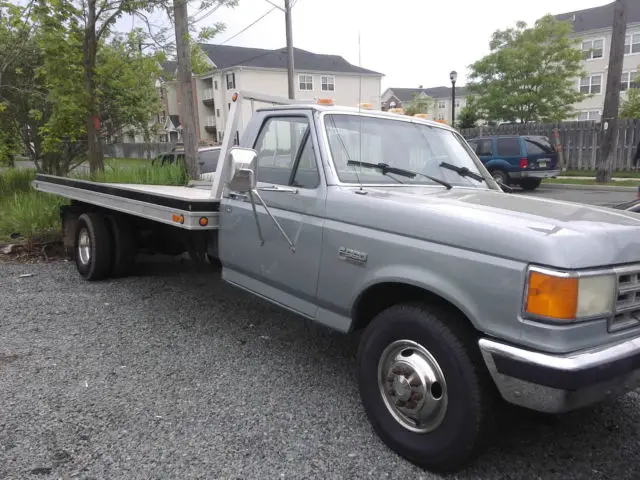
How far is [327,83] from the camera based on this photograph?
145 ft

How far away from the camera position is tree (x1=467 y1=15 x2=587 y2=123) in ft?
88.0

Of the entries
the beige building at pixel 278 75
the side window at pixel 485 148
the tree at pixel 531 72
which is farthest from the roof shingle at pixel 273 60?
the side window at pixel 485 148

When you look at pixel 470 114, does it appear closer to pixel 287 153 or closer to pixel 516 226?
pixel 287 153

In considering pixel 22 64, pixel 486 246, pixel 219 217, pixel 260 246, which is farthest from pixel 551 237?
pixel 22 64

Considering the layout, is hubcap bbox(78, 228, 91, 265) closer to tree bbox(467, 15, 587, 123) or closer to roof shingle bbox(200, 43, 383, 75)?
tree bbox(467, 15, 587, 123)

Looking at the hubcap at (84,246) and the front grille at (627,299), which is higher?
the front grille at (627,299)

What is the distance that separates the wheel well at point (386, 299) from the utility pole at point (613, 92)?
52.8ft

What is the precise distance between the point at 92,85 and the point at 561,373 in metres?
10.5

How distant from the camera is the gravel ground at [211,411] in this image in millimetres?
2721

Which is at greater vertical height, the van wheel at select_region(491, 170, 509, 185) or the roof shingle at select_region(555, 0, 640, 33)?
the roof shingle at select_region(555, 0, 640, 33)

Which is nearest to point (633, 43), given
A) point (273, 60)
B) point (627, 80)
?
point (627, 80)

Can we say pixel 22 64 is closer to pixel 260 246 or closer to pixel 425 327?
pixel 260 246

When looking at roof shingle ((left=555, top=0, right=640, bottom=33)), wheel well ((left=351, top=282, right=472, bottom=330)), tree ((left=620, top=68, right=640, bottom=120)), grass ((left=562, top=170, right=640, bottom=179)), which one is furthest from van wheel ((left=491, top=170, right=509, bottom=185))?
roof shingle ((left=555, top=0, right=640, bottom=33))

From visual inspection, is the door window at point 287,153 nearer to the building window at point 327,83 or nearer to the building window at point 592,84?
the building window at point 327,83
